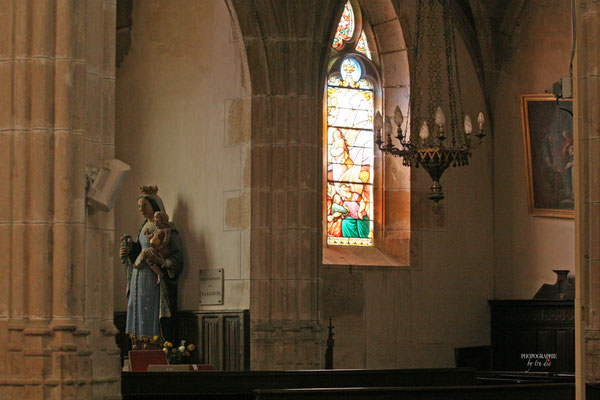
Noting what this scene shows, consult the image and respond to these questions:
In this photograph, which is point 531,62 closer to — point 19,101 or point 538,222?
point 538,222

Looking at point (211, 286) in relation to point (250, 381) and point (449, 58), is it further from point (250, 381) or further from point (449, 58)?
point (449, 58)

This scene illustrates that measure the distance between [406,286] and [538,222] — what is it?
205 cm

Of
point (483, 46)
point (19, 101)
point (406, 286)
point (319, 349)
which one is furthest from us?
point (483, 46)

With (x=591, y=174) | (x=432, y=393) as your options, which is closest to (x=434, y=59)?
(x=432, y=393)

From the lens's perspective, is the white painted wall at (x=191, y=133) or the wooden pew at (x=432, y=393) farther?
the white painted wall at (x=191, y=133)

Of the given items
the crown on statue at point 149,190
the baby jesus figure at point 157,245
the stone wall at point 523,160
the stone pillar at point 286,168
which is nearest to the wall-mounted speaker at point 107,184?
the stone pillar at point 286,168

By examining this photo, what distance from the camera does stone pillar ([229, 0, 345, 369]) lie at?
464 inches

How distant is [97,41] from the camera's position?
619 cm

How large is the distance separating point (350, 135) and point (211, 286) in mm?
3257

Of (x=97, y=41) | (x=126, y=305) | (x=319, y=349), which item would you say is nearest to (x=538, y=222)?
(x=319, y=349)

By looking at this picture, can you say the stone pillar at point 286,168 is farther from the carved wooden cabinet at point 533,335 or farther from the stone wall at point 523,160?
the stone wall at point 523,160

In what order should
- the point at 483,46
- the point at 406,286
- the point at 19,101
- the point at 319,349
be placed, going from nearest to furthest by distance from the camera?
the point at 19,101
the point at 319,349
the point at 406,286
the point at 483,46

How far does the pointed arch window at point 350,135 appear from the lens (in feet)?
47.6

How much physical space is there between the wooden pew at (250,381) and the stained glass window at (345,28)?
19.8ft
